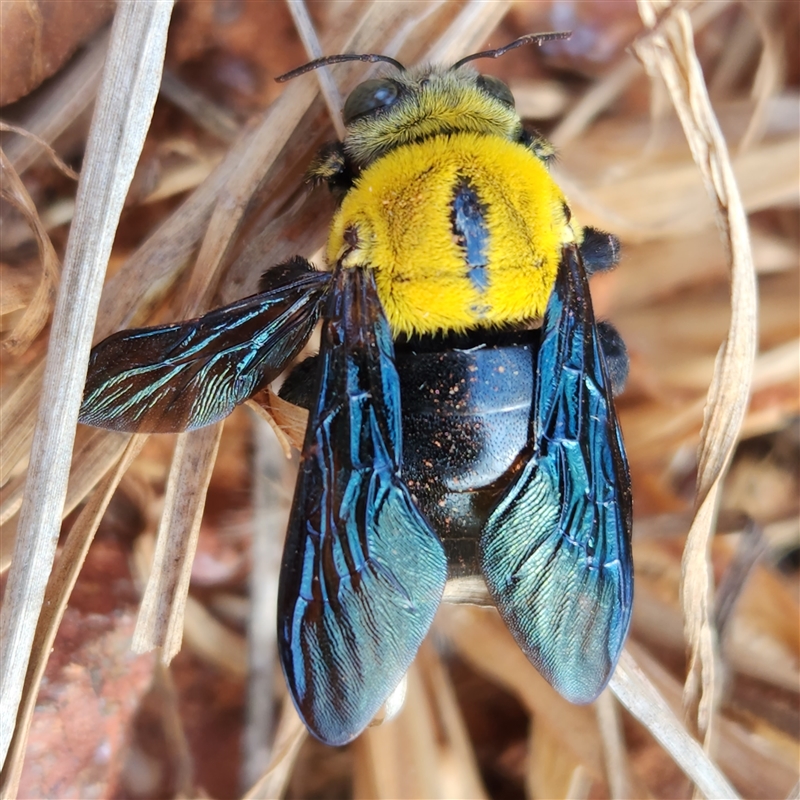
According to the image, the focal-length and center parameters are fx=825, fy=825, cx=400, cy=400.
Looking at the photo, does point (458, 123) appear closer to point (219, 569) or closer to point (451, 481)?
point (451, 481)

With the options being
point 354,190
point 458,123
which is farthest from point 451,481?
point 458,123

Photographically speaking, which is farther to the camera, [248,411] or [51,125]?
[248,411]

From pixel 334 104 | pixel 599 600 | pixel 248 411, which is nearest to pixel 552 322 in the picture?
pixel 599 600

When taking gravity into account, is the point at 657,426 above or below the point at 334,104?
below

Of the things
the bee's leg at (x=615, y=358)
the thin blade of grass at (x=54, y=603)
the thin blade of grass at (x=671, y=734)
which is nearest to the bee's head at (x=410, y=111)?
the bee's leg at (x=615, y=358)

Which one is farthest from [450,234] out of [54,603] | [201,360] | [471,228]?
[54,603]

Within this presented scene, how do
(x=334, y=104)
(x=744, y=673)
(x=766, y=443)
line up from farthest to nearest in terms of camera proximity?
(x=766, y=443) → (x=744, y=673) → (x=334, y=104)

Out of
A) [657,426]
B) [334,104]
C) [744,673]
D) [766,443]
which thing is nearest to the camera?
[334,104]

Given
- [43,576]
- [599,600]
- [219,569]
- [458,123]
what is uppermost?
[458,123]
